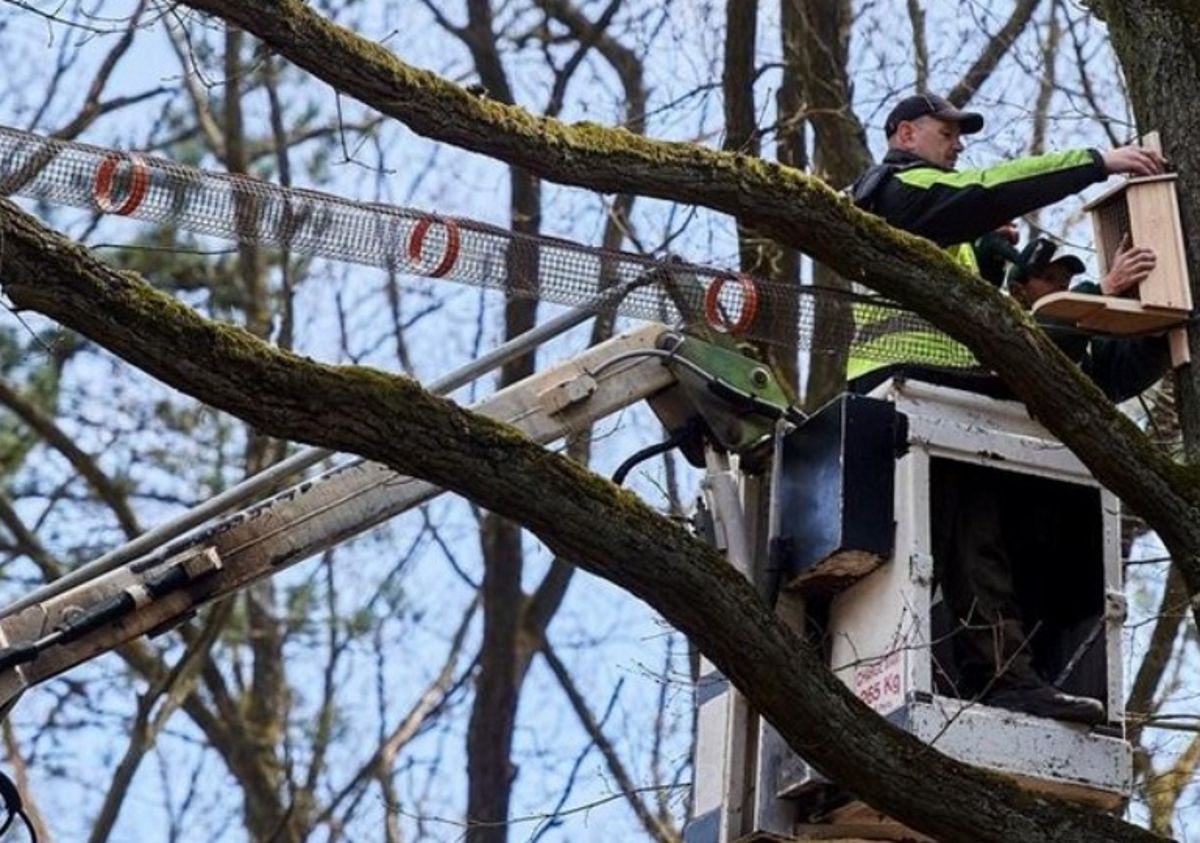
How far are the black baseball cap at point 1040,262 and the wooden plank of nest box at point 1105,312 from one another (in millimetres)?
651

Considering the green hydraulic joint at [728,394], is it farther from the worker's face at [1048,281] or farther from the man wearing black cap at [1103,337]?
the worker's face at [1048,281]

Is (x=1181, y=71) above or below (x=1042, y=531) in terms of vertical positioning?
→ above

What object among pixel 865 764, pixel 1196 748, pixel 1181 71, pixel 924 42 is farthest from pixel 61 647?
pixel 924 42

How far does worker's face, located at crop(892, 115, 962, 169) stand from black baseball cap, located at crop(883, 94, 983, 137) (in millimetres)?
13

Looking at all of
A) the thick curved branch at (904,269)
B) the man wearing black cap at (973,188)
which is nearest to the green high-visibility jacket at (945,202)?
the man wearing black cap at (973,188)

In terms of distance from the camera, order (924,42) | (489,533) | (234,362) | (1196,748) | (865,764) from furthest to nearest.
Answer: (489,533), (924,42), (1196,748), (865,764), (234,362)

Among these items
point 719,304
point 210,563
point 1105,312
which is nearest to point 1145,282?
point 1105,312

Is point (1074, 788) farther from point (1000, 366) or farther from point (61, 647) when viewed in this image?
point (61, 647)

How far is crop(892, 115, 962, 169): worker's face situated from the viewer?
719 centimetres

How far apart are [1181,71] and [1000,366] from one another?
127 cm

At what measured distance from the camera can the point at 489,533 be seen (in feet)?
52.9

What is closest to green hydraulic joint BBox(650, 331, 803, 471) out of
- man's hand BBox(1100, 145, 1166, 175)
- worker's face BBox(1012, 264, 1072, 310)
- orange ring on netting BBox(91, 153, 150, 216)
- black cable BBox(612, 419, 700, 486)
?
black cable BBox(612, 419, 700, 486)

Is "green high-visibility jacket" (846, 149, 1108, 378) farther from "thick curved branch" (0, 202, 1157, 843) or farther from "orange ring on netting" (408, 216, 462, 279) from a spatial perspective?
"thick curved branch" (0, 202, 1157, 843)

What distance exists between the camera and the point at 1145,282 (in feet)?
21.8
